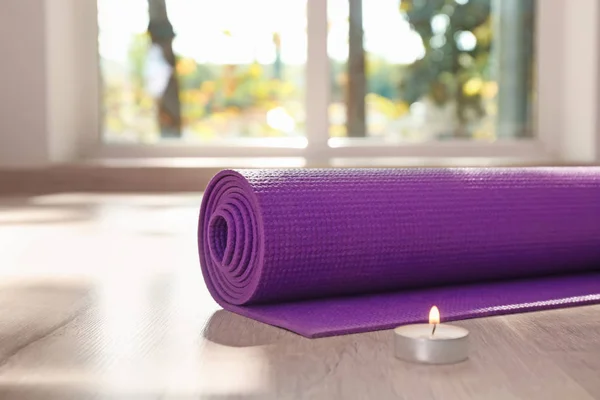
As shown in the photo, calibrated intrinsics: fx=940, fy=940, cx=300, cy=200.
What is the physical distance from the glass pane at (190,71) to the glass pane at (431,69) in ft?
0.91

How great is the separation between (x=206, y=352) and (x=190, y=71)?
3.12 m

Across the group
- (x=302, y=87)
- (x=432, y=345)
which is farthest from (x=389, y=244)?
(x=302, y=87)

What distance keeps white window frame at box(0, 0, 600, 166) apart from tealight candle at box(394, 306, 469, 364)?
8.85ft

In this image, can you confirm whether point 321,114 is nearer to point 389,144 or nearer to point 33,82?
point 389,144

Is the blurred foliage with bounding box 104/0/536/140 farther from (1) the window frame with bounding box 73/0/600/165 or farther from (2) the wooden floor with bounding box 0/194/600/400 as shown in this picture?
(2) the wooden floor with bounding box 0/194/600/400

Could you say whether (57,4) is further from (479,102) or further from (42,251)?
(42,251)

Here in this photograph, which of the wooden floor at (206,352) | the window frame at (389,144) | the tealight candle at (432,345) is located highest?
the window frame at (389,144)

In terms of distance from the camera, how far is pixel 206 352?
1.02 metres

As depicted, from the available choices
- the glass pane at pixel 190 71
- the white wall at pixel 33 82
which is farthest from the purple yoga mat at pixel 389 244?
the glass pane at pixel 190 71

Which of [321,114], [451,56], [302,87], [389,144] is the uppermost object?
[451,56]

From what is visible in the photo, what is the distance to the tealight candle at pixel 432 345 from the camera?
953 mm

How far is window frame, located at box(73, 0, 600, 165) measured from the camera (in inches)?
151

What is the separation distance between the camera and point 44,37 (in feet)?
11.8

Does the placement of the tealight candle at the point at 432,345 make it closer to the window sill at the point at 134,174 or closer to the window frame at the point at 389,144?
the window sill at the point at 134,174
